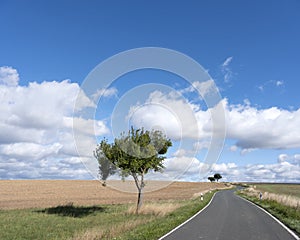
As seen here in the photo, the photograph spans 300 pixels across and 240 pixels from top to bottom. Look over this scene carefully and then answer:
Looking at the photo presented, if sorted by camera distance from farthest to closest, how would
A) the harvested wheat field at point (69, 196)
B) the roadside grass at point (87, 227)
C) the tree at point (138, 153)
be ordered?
the harvested wheat field at point (69, 196) → the tree at point (138, 153) → the roadside grass at point (87, 227)

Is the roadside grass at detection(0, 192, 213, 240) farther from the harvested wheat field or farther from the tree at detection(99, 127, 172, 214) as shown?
the harvested wheat field

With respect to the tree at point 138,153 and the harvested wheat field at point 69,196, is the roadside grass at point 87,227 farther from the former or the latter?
the harvested wheat field at point 69,196

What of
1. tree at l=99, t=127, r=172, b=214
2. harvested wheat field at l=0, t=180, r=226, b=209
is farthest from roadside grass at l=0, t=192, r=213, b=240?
harvested wheat field at l=0, t=180, r=226, b=209

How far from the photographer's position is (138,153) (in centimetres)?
2595

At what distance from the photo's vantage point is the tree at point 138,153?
25922 millimetres

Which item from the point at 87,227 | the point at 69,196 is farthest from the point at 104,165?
the point at 87,227

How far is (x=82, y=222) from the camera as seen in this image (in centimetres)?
2230

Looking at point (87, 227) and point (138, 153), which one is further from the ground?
point (138, 153)

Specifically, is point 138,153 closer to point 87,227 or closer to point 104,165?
point 87,227

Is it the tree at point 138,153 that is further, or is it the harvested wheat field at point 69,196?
the harvested wheat field at point 69,196

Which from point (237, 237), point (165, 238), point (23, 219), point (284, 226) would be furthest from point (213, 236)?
point (23, 219)

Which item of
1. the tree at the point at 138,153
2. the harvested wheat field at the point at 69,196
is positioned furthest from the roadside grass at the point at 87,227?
the harvested wheat field at the point at 69,196

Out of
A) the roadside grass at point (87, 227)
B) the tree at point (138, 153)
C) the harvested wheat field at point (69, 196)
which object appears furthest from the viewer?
the harvested wheat field at point (69, 196)

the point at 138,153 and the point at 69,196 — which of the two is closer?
the point at 138,153
